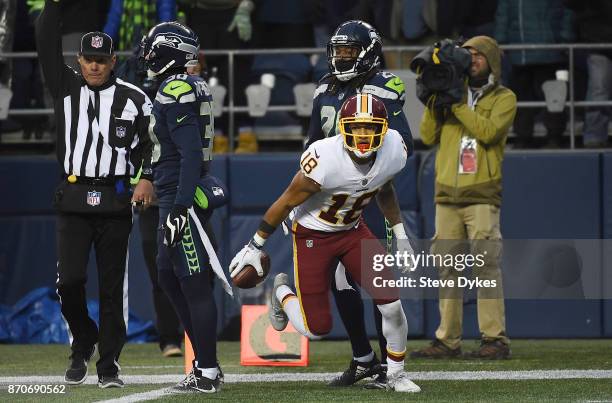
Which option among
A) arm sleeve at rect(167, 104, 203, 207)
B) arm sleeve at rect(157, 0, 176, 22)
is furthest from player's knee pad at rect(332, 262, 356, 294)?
arm sleeve at rect(157, 0, 176, 22)

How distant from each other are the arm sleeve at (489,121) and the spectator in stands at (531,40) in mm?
1901

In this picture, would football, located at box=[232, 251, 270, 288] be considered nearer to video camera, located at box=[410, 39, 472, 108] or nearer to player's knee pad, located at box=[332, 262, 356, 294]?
player's knee pad, located at box=[332, 262, 356, 294]

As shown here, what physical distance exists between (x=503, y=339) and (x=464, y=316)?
1664 millimetres

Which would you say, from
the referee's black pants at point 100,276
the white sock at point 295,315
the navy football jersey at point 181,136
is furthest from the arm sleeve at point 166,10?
the white sock at point 295,315

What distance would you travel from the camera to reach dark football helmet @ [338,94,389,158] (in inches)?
240

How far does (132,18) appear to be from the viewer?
10195mm

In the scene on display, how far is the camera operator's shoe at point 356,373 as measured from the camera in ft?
21.8

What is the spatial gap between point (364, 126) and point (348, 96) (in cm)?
57

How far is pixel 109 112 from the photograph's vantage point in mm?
6910

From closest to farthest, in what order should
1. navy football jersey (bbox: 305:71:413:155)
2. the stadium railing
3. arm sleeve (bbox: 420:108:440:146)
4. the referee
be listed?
1. navy football jersey (bbox: 305:71:413:155)
2. the referee
3. arm sleeve (bbox: 420:108:440:146)
4. the stadium railing

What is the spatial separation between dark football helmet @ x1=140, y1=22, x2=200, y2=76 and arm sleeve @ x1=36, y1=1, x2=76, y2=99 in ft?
1.74

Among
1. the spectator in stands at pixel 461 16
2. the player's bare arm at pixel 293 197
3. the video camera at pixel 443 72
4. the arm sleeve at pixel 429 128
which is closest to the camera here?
the player's bare arm at pixel 293 197
